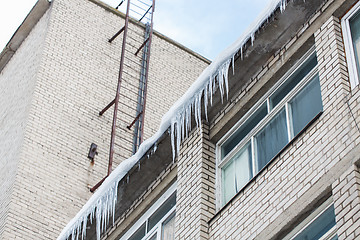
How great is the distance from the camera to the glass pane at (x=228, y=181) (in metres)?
10.3

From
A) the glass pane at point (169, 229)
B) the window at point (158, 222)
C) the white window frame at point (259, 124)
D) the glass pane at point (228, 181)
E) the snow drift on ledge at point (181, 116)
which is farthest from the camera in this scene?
the window at point (158, 222)

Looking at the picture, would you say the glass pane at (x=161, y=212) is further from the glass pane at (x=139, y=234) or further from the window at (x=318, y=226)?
the window at (x=318, y=226)

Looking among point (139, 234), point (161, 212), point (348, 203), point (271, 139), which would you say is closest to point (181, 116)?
point (161, 212)

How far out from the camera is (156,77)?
20953mm

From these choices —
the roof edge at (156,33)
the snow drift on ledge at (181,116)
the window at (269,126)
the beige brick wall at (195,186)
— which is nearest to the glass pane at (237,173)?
the window at (269,126)

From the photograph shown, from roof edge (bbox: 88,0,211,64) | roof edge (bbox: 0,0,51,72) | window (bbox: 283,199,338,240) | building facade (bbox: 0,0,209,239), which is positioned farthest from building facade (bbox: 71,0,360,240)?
roof edge (bbox: 88,0,211,64)

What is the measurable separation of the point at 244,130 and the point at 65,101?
8.71 metres

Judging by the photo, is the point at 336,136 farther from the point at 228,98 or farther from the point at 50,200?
the point at 50,200

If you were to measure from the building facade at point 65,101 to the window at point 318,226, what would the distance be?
8270 mm

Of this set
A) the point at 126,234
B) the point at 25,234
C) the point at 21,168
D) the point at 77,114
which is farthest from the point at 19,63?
the point at 126,234

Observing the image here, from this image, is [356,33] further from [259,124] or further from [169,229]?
[169,229]

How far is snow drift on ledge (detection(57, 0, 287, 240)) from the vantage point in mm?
10623

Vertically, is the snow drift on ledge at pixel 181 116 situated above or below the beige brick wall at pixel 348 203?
above

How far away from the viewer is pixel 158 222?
37.4ft
